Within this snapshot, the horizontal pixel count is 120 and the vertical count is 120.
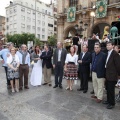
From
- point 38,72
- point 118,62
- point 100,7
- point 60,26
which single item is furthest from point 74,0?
point 118,62

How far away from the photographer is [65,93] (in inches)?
227

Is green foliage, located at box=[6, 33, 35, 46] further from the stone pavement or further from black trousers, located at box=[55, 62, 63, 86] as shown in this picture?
the stone pavement

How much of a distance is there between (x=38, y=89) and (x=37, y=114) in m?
2.25

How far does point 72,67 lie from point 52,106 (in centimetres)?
192

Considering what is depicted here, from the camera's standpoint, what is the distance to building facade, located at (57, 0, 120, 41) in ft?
59.4

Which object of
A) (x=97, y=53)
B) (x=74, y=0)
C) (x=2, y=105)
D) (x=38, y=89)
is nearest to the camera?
(x=2, y=105)

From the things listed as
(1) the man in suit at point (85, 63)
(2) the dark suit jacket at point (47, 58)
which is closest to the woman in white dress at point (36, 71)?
(2) the dark suit jacket at point (47, 58)

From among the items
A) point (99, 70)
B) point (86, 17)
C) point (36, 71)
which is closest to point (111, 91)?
point (99, 70)

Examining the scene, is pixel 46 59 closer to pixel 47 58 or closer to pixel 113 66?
pixel 47 58

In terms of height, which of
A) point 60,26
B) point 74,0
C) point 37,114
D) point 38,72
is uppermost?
point 74,0

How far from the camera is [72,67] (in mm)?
6027

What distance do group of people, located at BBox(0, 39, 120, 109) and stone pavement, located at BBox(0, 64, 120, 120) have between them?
0.35m

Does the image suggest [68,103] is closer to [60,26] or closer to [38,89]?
[38,89]

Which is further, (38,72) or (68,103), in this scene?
(38,72)
